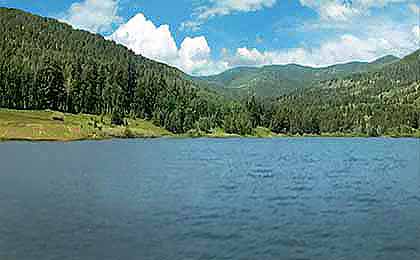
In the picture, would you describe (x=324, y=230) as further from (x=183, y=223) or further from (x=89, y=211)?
(x=89, y=211)

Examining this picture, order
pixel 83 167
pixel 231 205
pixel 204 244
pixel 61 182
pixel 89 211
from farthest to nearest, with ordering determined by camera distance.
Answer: pixel 83 167
pixel 61 182
pixel 231 205
pixel 89 211
pixel 204 244

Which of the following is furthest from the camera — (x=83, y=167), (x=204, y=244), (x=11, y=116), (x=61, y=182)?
(x=11, y=116)

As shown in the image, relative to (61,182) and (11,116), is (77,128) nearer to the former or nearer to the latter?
(11,116)

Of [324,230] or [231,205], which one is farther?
[231,205]

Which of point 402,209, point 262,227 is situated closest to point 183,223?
point 262,227

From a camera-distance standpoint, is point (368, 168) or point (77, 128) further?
point (77, 128)

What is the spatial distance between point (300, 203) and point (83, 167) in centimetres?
4730

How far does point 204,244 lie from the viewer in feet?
101

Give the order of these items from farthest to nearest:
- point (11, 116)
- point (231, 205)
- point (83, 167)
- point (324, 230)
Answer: point (11, 116) < point (83, 167) < point (231, 205) < point (324, 230)

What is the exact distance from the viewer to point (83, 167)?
3312 inches

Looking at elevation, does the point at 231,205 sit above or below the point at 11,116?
below

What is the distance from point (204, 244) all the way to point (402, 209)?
2229 cm

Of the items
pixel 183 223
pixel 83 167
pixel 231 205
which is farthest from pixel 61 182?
pixel 183 223

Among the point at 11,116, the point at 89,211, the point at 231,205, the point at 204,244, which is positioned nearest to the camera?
the point at 204,244
